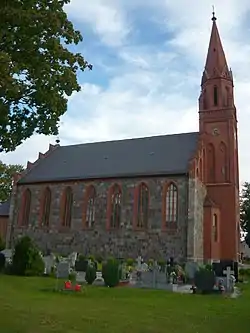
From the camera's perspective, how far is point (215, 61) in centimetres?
3788

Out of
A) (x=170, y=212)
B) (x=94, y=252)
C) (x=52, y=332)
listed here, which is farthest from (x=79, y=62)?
(x=94, y=252)

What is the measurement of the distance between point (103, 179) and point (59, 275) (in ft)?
55.7

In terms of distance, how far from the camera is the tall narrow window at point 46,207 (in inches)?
1431

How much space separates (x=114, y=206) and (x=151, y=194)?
371 centimetres

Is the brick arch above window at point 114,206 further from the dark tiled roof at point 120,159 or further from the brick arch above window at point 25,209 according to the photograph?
the brick arch above window at point 25,209

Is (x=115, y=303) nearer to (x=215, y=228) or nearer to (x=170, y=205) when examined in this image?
(x=170, y=205)

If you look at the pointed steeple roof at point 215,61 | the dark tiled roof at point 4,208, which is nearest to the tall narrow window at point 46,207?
the dark tiled roof at point 4,208

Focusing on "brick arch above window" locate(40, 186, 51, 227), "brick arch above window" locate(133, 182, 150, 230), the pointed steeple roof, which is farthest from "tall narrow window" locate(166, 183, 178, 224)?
the pointed steeple roof

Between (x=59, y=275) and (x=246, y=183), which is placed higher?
(x=246, y=183)

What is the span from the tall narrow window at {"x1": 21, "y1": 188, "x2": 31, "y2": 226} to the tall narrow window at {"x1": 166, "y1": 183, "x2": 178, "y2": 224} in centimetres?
1413

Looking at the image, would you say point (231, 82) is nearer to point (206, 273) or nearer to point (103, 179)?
point (103, 179)

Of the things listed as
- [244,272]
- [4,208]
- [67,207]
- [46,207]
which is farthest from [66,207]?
[244,272]

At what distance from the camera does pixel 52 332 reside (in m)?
7.66

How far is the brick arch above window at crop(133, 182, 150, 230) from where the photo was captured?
32.2 m
